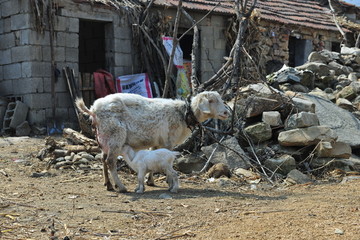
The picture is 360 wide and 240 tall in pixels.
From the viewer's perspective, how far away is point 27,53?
1166 centimetres

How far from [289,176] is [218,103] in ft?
5.49

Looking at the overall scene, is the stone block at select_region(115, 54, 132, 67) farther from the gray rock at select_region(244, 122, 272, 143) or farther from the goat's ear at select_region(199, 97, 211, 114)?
the goat's ear at select_region(199, 97, 211, 114)

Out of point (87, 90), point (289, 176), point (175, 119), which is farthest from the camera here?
point (87, 90)

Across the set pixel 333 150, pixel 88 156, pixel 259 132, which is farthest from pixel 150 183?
pixel 333 150

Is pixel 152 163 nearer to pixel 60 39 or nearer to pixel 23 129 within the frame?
pixel 23 129

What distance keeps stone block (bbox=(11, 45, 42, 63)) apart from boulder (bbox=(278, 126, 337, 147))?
20.8 ft

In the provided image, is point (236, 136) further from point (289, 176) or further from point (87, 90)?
point (87, 90)

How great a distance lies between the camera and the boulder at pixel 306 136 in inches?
322

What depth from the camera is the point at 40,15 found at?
11625mm

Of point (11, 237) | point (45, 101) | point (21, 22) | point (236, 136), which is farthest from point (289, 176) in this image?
point (21, 22)

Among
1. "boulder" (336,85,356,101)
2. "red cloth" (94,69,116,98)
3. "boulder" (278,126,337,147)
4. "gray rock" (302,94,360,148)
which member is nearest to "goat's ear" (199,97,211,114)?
"boulder" (278,126,337,147)

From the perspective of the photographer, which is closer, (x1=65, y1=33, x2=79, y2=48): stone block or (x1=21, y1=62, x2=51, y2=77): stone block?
(x1=21, y1=62, x2=51, y2=77): stone block

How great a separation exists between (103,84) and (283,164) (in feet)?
20.4

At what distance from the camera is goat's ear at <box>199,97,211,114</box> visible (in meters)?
6.87
